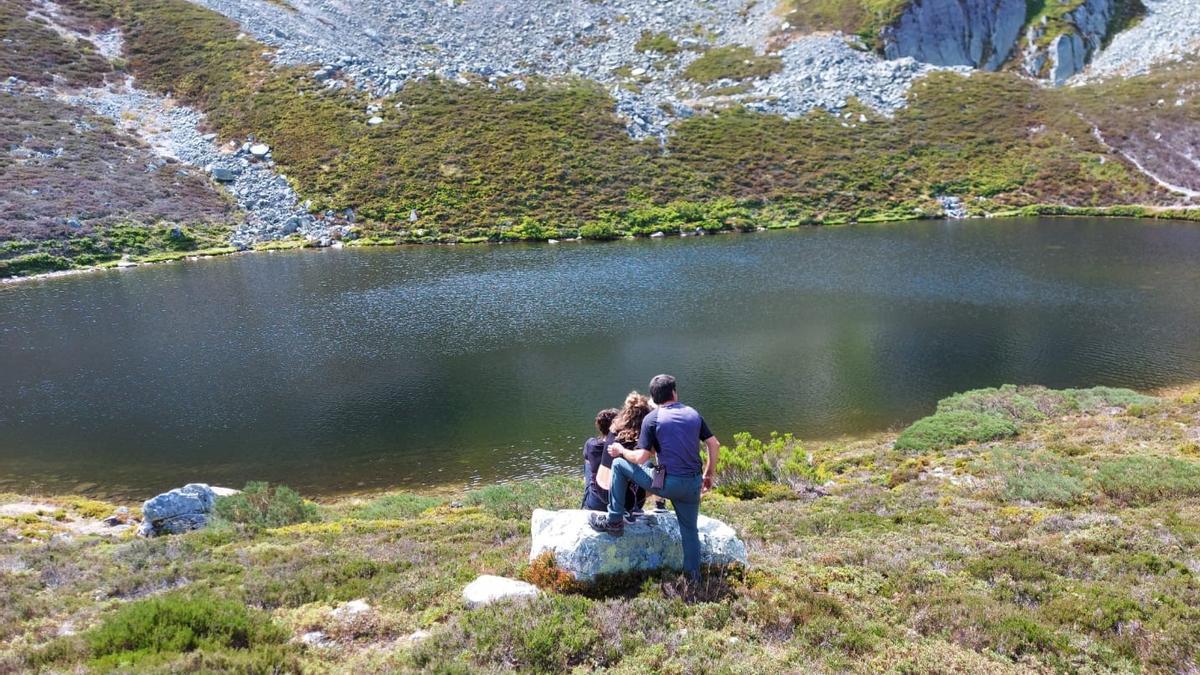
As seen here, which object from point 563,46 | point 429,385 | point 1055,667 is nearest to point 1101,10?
point 563,46

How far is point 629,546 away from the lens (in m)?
9.42

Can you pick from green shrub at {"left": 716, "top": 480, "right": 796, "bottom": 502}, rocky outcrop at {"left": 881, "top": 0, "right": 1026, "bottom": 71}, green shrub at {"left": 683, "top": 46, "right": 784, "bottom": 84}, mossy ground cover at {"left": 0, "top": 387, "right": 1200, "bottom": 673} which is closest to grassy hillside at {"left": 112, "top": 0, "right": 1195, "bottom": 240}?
green shrub at {"left": 683, "top": 46, "right": 784, "bottom": 84}

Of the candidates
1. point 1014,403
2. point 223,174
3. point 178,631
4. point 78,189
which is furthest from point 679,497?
point 223,174

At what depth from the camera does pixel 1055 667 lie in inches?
291

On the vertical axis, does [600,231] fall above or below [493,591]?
above

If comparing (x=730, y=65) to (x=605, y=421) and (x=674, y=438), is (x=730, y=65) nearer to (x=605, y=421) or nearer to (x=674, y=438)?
(x=605, y=421)

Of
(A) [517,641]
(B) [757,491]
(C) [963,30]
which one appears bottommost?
(B) [757,491]

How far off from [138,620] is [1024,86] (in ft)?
423

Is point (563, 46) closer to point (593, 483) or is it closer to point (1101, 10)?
point (1101, 10)

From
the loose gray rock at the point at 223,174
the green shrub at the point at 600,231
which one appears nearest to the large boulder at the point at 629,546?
the green shrub at the point at 600,231

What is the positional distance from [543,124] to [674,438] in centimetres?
8939

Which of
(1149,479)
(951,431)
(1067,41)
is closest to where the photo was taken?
(1149,479)

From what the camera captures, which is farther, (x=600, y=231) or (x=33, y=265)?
(x=600, y=231)

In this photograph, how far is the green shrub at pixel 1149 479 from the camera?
14766 mm
